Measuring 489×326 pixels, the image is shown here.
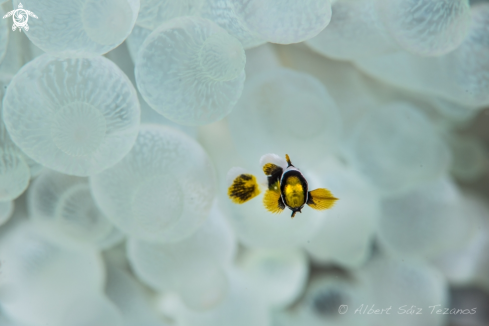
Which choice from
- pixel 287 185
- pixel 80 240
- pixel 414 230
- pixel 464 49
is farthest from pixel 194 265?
pixel 464 49

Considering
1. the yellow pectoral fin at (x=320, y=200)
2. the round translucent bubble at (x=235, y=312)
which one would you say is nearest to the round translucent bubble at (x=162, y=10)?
the yellow pectoral fin at (x=320, y=200)

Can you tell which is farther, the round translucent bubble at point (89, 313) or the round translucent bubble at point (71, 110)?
the round translucent bubble at point (89, 313)

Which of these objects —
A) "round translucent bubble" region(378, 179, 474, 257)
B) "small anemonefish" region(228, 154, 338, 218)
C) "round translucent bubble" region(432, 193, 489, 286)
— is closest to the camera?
"small anemonefish" region(228, 154, 338, 218)

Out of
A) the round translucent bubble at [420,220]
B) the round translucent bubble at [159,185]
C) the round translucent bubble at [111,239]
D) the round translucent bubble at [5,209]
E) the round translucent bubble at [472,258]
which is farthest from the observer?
the round translucent bubble at [472,258]

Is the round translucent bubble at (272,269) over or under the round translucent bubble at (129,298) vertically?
over

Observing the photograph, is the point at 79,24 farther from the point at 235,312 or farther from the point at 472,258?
the point at 472,258

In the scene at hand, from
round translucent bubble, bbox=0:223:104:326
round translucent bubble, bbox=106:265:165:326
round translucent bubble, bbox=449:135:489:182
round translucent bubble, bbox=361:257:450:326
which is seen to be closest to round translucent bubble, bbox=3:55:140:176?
round translucent bubble, bbox=0:223:104:326

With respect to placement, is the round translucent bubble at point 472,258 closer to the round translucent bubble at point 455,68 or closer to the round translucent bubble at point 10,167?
the round translucent bubble at point 455,68

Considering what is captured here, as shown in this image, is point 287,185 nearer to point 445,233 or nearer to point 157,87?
point 157,87

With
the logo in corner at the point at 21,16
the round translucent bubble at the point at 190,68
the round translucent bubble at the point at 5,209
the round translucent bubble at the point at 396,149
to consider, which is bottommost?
the round translucent bubble at the point at 5,209

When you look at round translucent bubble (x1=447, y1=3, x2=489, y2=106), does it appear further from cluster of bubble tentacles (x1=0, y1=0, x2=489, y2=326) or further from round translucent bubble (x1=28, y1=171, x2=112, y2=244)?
round translucent bubble (x1=28, y1=171, x2=112, y2=244)
